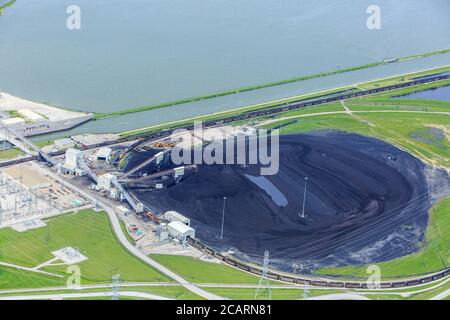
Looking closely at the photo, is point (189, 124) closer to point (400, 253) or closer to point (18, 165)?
point (18, 165)

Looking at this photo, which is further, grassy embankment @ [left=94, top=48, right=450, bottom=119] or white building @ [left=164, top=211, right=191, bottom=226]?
grassy embankment @ [left=94, top=48, right=450, bottom=119]

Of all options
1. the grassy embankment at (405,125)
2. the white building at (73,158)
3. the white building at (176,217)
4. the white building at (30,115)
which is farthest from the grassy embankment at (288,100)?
the white building at (176,217)

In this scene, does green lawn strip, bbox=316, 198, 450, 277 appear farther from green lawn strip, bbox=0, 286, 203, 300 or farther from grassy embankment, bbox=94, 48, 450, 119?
grassy embankment, bbox=94, 48, 450, 119

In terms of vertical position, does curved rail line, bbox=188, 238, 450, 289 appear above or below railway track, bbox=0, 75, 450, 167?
below

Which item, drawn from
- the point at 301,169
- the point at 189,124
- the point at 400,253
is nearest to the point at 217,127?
the point at 189,124

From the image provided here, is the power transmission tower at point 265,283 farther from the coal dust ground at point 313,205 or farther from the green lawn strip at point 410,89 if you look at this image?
the green lawn strip at point 410,89

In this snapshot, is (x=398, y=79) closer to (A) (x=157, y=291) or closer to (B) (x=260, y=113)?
(B) (x=260, y=113)

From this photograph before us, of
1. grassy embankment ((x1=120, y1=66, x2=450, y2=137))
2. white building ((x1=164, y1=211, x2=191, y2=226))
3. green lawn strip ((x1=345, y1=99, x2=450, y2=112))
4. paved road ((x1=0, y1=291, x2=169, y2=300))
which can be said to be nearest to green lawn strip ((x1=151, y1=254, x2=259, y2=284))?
paved road ((x1=0, y1=291, x2=169, y2=300))
